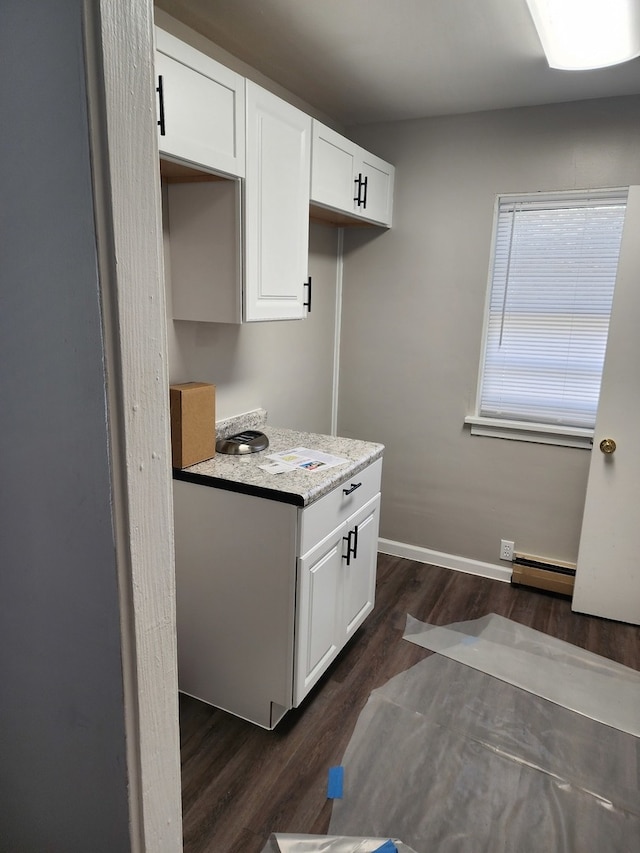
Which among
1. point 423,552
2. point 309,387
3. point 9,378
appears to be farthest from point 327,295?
point 9,378

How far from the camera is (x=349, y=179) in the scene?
2588 mm

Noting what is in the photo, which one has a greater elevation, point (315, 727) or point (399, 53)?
point (399, 53)

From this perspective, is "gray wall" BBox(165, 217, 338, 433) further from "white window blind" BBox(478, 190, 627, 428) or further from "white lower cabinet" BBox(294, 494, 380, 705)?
"white window blind" BBox(478, 190, 627, 428)

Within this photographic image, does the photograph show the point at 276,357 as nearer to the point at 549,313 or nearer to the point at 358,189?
the point at 358,189

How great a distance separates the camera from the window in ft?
9.08

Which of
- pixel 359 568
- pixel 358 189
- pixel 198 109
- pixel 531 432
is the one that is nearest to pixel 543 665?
pixel 359 568

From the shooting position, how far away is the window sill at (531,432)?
9.52 feet

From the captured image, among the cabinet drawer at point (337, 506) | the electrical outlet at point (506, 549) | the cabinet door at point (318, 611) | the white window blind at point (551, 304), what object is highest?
the white window blind at point (551, 304)

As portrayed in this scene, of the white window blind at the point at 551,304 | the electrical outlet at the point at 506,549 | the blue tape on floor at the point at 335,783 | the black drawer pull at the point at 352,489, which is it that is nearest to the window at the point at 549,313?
the white window blind at the point at 551,304

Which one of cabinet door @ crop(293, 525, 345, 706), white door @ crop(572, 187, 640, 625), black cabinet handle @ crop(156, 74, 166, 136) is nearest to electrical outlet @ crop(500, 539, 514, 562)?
white door @ crop(572, 187, 640, 625)

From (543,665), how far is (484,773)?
722 millimetres

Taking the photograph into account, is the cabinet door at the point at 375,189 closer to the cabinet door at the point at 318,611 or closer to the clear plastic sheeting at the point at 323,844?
the cabinet door at the point at 318,611

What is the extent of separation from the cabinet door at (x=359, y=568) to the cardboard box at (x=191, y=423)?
2.12ft

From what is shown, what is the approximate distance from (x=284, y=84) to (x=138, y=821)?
2.73 metres
